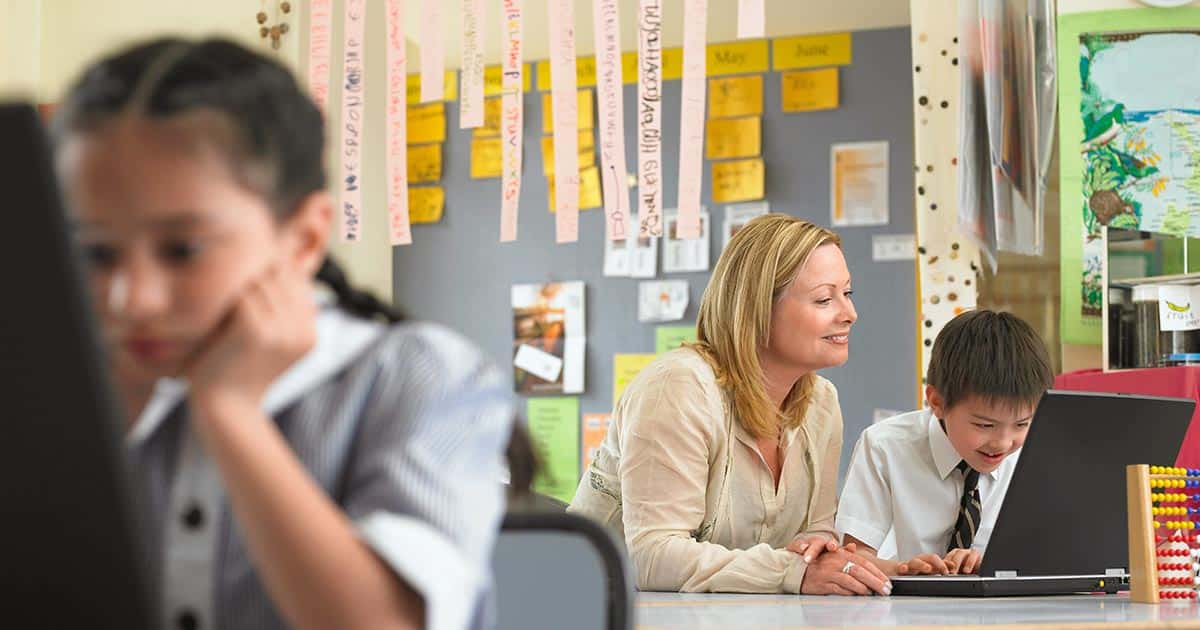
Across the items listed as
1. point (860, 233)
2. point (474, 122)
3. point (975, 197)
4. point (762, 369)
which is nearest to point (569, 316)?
point (860, 233)

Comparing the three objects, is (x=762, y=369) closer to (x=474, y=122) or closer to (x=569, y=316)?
(x=474, y=122)

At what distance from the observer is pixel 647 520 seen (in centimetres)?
185

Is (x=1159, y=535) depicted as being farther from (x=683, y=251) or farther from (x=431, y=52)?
(x=683, y=251)

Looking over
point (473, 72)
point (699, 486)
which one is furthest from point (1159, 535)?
point (473, 72)

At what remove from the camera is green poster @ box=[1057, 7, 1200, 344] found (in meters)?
2.67

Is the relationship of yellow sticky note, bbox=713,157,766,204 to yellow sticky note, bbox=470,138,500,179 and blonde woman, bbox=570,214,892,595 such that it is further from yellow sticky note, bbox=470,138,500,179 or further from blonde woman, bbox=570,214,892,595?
blonde woman, bbox=570,214,892,595

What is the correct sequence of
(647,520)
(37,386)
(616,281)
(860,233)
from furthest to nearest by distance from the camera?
1. (616,281)
2. (860,233)
3. (647,520)
4. (37,386)

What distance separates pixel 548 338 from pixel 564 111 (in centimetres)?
138

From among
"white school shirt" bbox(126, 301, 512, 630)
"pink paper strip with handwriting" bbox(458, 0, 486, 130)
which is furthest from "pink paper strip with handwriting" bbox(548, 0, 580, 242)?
"white school shirt" bbox(126, 301, 512, 630)

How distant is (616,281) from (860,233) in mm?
727

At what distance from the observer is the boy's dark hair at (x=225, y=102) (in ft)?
1.92

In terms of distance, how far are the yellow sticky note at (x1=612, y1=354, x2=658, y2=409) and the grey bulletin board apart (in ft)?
0.06

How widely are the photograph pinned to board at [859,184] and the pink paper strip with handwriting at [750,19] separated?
125cm

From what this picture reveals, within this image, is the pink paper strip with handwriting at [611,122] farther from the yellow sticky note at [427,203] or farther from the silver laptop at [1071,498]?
the yellow sticky note at [427,203]
